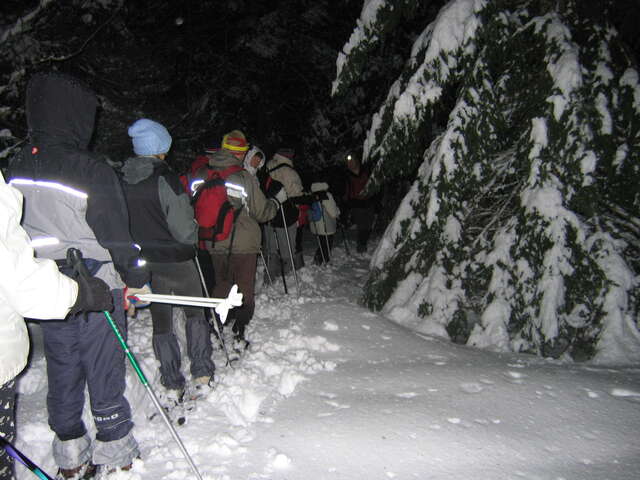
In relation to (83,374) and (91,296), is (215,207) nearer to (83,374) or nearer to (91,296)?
(83,374)

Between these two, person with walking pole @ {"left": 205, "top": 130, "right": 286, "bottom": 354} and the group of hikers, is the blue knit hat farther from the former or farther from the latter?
person with walking pole @ {"left": 205, "top": 130, "right": 286, "bottom": 354}

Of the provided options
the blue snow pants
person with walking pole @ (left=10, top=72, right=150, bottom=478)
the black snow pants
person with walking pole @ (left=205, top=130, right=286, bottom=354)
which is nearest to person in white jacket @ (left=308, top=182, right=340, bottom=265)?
person with walking pole @ (left=205, top=130, right=286, bottom=354)

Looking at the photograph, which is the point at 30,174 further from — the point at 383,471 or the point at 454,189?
the point at 454,189

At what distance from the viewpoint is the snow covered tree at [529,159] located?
3.36 metres

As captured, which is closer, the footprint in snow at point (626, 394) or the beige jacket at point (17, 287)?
the beige jacket at point (17, 287)

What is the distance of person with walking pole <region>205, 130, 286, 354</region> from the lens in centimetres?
412

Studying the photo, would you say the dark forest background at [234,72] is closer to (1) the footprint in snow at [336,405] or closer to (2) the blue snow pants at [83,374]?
(1) the footprint in snow at [336,405]

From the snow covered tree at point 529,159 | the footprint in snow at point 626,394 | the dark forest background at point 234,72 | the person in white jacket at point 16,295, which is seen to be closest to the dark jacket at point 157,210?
the person in white jacket at point 16,295

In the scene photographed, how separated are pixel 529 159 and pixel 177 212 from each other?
10.4ft

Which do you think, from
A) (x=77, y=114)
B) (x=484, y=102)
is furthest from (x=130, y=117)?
(x=484, y=102)

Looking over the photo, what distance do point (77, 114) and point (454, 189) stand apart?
10.9 ft

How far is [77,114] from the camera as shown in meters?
2.33

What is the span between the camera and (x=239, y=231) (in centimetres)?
417

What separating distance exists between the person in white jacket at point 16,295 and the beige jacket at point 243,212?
2472mm
